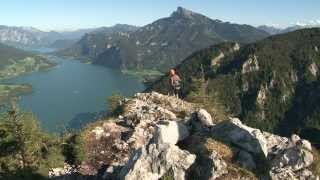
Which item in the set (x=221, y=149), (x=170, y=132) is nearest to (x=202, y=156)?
(x=221, y=149)

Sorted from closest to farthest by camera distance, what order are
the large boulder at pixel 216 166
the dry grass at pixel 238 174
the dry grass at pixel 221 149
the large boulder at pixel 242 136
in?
the large boulder at pixel 216 166 < the dry grass at pixel 238 174 < the dry grass at pixel 221 149 < the large boulder at pixel 242 136

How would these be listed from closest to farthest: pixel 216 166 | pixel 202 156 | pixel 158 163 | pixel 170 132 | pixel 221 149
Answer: pixel 216 166 → pixel 158 163 → pixel 202 156 → pixel 221 149 → pixel 170 132

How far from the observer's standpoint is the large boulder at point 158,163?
35.4m

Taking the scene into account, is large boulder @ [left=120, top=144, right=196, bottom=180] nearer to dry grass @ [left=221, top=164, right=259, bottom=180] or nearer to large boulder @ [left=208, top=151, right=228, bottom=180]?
large boulder @ [left=208, top=151, right=228, bottom=180]

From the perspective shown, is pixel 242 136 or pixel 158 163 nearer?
pixel 158 163

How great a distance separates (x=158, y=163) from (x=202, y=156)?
11.9ft

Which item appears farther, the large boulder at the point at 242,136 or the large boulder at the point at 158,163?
the large boulder at the point at 242,136

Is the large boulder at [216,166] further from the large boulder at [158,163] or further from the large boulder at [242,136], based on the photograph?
the large boulder at [242,136]

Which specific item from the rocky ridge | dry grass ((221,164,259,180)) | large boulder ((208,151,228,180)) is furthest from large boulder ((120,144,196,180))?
dry grass ((221,164,259,180))

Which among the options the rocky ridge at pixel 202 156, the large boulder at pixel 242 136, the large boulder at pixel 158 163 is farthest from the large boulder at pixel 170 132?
the large boulder at pixel 242 136

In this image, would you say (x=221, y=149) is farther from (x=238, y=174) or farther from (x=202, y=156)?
(x=238, y=174)

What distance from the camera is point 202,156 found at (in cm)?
3656

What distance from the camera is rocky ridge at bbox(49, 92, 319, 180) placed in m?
35.6

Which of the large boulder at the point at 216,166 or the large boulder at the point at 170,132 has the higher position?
the large boulder at the point at 170,132
